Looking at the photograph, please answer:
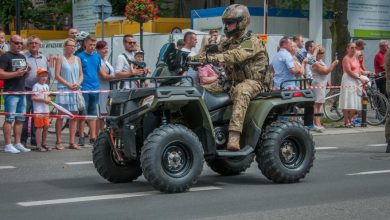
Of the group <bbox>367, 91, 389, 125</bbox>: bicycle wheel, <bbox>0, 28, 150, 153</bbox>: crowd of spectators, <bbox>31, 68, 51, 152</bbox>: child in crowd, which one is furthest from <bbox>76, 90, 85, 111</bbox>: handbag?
<bbox>367, 91, 389, 125</bbox>: bicycle wheel

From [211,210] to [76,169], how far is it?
3.67 m

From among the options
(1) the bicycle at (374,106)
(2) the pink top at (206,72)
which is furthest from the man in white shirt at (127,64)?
(1) the bicycle at (374,106)

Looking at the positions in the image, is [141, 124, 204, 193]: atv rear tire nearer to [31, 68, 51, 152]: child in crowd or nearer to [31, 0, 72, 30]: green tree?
[31, 68, 51, 152]: child in crowd

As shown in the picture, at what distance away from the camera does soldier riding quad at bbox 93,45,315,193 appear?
336 inches

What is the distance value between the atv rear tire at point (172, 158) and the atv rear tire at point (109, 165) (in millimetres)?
852

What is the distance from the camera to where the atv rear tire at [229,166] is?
9.84 meters

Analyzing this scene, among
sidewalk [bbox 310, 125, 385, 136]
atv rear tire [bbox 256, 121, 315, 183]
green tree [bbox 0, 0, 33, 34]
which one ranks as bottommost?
sidewalk [bbox 310, 125, 385, 136]

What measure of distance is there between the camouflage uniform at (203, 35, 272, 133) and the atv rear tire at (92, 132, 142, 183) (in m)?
1.25

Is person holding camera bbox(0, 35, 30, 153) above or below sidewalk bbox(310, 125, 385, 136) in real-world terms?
above

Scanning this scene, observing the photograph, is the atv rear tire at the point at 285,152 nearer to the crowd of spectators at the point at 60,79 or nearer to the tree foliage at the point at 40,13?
the crowd of spectators at the point at 60,79

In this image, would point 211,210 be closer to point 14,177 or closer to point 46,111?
point 14,177

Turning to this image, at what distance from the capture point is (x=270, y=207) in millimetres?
7938

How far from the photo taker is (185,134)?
28.2 ft

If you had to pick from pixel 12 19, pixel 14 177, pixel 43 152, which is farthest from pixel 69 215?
pixel 12 19
